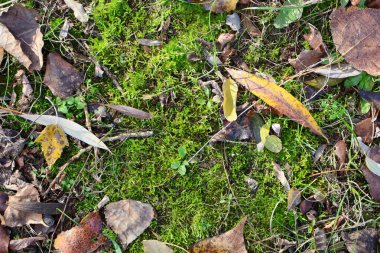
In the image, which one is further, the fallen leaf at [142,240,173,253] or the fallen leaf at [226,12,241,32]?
the fallen leaf at [226,12,241,32]

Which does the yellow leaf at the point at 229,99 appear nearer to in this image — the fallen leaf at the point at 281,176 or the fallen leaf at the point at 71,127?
the fallen leaf at the point at 281,176

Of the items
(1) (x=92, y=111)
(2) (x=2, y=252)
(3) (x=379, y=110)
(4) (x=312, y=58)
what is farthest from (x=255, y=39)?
(2) (x=2, y=252)

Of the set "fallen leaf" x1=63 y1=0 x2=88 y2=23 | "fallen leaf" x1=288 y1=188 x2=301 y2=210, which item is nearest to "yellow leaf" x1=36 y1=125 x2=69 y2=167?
"fallen leaf" x1=63 y1=0 x2=88 y2=23

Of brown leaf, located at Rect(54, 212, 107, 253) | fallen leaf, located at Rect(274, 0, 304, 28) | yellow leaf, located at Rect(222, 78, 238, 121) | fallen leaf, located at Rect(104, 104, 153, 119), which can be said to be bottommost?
brown leaf, located at Rect(54, 212, 107, 253)

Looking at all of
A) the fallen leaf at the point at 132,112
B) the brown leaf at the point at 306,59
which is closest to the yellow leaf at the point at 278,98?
the brown leaf at the point at 306,59

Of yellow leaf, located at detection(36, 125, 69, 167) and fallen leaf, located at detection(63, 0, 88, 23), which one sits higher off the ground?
fallen leaf, located at detection(63, 0, 88, 23)

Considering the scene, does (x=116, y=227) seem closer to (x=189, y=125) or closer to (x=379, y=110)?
(x=189, y=125)

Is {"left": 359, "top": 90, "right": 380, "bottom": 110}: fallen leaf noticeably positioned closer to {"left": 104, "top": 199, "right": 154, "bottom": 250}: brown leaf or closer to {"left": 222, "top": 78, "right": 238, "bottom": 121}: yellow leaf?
{"left": 222, "top": 78, "right": 238, "bottom": 121}: yellow leaf

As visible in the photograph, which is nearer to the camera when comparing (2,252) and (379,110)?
(2,252)
